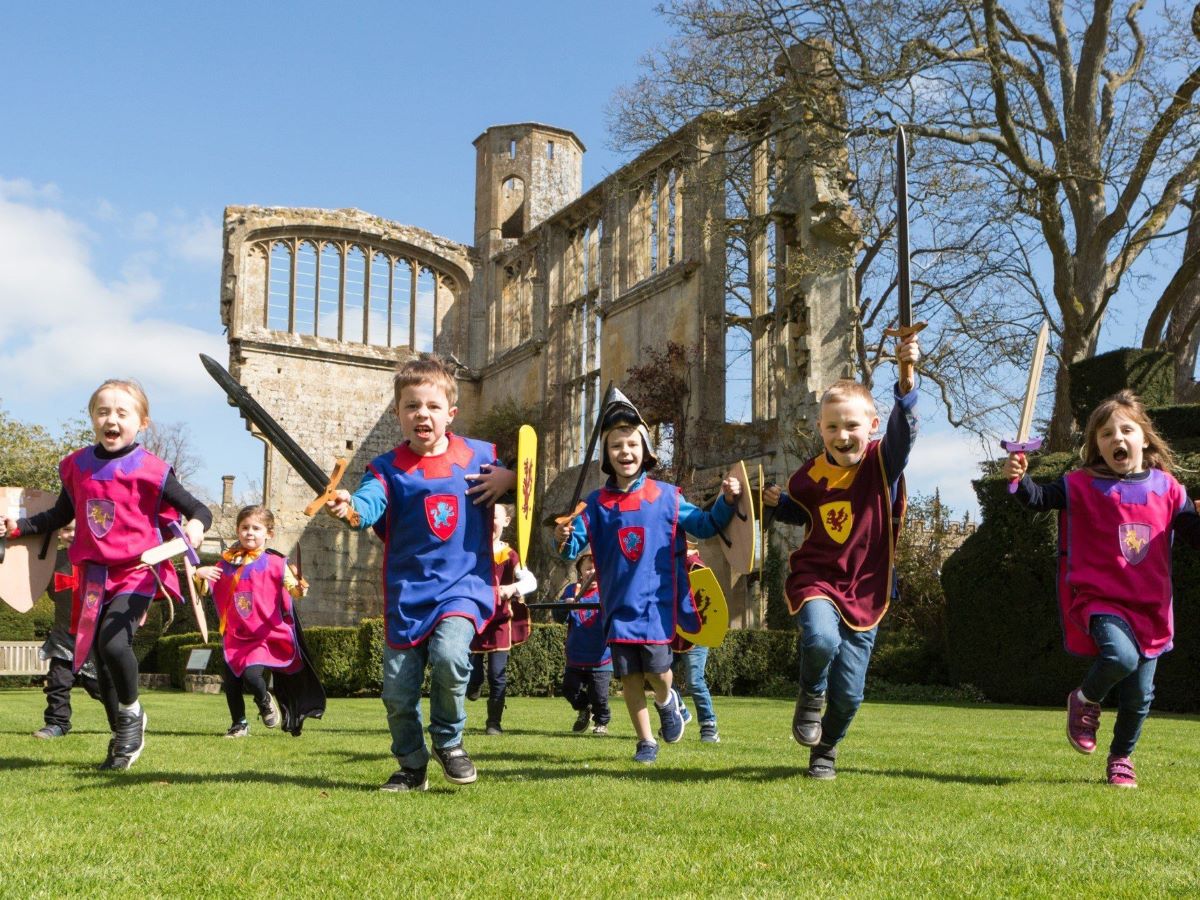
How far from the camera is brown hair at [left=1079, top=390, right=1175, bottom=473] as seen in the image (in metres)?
5.21

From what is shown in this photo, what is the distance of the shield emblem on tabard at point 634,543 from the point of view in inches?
225

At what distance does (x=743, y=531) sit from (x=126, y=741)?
2.67 metres

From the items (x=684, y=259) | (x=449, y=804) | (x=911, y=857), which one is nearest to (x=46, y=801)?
(x=449, y=804)

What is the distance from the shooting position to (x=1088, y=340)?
→ 17.3 m

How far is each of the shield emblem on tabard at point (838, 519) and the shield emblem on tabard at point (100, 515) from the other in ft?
9.58

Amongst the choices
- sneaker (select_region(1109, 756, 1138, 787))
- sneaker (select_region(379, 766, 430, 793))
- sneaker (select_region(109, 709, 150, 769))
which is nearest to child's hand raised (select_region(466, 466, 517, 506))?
sneaker (select_region(379, 766, 430, 793))

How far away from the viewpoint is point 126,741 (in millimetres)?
5223

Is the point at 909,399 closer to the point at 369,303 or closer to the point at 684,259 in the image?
the point at 684,259

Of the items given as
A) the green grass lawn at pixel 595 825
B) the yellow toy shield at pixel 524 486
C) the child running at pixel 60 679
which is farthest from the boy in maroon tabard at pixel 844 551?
the child running at pixel 60 679

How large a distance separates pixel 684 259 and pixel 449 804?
21065 mm

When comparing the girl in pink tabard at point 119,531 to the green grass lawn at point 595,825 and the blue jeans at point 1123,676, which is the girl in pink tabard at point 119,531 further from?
the blue jeans at point 1123,676

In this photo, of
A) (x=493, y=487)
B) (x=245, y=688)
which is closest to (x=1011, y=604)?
(x=245, y=688)

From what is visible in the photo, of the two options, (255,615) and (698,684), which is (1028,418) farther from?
(255,615)

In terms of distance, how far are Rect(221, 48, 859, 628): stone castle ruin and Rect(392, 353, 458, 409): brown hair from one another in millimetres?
14935
